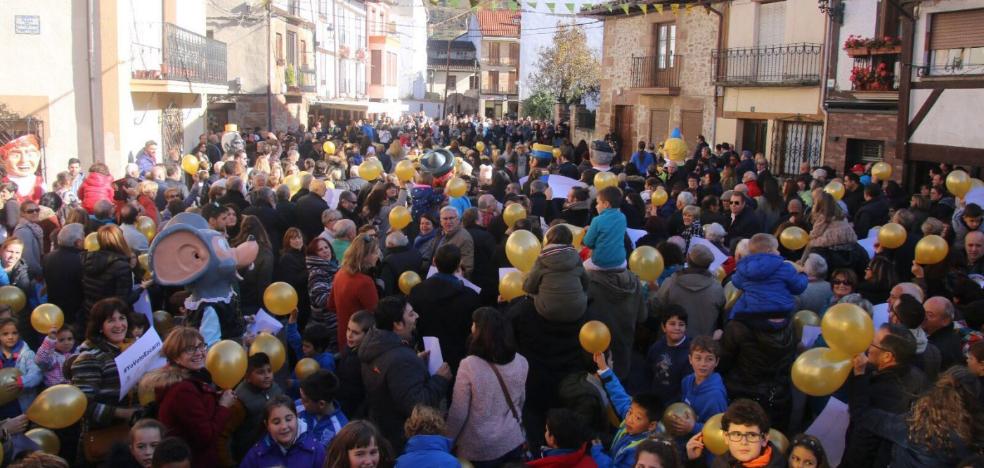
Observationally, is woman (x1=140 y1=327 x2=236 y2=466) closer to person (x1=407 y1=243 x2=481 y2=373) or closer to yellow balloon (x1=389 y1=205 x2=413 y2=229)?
person (x1=407 y1=243 x2=481 y2=373)

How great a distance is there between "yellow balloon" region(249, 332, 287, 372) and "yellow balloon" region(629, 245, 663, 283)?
245 centimetres

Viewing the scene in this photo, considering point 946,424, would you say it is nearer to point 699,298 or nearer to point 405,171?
point 699,298

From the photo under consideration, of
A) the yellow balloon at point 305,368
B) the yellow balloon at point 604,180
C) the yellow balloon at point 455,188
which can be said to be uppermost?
the yellow balloon at point 604,180

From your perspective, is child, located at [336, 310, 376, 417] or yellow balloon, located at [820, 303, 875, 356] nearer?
yellow balloon, located at [820, 303, 875, 356]

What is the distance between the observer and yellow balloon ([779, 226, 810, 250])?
23.5 feet

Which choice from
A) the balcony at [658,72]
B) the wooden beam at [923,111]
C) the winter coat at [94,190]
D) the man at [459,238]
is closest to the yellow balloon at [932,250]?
the man at [459,238]

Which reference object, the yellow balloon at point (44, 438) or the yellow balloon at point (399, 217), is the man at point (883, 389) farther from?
the yellow balloon at point (399, 217)

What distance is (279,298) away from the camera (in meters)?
5.77

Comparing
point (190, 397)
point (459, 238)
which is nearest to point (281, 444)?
point (190, 397)

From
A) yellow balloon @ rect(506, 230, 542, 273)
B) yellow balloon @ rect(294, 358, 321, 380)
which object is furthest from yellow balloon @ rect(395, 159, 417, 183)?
yellow balloon @ rect(294, 358, 321, 380)

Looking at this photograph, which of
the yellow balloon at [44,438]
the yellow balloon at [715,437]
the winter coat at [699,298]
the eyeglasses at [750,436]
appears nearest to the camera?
the eyeglasses at [750,436]

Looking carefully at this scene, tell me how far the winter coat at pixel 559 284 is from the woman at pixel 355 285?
44.1 inches

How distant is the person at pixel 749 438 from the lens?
3582 mm

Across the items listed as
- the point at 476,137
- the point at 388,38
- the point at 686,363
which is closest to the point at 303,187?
the point at 686,363
